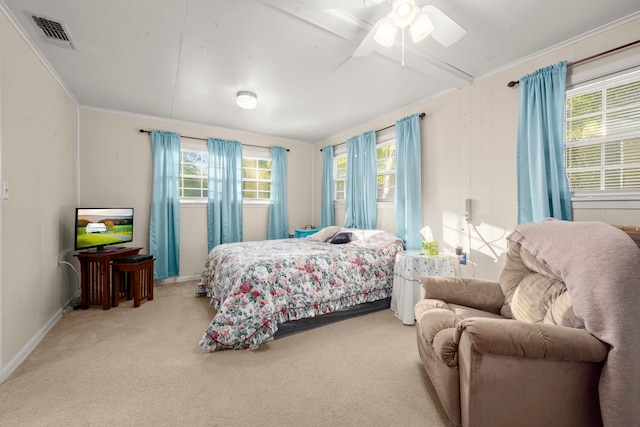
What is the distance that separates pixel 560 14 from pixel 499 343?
90.3 inches

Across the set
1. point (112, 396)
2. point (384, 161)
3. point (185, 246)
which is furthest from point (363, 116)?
point (112, 396)

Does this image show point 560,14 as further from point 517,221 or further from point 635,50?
point 517,221

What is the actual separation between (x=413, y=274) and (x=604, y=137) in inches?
73.5

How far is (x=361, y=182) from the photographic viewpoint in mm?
4250

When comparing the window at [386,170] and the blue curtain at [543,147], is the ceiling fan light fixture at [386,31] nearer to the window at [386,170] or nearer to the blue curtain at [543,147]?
the blue curtain at [543,147]

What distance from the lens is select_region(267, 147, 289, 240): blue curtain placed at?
5.02 m

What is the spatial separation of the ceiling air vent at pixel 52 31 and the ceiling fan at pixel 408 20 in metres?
1.92

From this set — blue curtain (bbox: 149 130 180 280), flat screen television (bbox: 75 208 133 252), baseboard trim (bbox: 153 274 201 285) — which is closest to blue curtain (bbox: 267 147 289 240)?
baseboard trim (bbox: 153 274 201 285)

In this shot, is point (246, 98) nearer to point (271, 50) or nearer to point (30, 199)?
point (271, 50)

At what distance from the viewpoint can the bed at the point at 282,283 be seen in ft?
7.36

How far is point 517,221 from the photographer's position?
2490 mm

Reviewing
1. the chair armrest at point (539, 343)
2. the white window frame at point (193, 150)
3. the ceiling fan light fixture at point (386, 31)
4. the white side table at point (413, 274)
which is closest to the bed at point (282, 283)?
the white side table at point (413, 274)

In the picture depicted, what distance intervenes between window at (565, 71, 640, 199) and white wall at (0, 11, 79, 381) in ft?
14.2

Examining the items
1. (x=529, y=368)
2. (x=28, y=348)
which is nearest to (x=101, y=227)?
(x=28, y=348)
